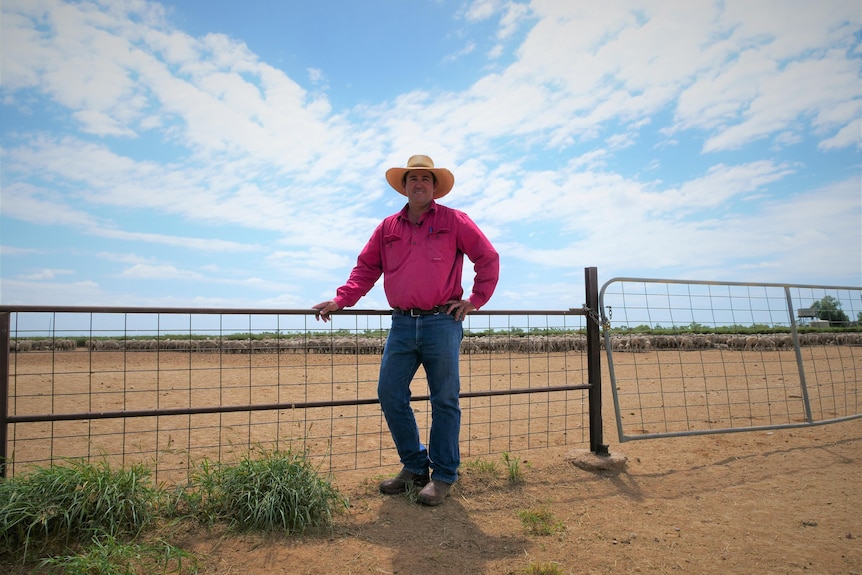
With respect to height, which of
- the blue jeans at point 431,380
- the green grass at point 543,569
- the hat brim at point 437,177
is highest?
the hat brim at point 437,177

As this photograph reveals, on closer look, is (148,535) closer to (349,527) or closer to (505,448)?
(349,527)

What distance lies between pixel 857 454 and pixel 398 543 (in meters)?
4.95

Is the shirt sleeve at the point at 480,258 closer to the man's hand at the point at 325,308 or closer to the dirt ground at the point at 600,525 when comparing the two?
the man's hand at the point at 325,308

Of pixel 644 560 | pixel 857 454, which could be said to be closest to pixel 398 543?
pixel 644 560

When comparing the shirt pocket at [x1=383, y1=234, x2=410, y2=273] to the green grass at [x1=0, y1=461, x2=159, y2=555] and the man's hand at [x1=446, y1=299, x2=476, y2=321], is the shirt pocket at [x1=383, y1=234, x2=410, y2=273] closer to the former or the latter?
the man's hand at [x1=446, y1=299, x2=476, y2=321]

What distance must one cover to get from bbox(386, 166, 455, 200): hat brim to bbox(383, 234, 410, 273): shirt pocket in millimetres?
402

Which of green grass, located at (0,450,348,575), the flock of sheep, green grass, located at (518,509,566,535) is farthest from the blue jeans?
the flock of sheep

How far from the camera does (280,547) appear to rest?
2.99 m

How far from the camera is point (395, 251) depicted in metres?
3.73

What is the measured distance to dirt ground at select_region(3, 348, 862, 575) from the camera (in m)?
2.96

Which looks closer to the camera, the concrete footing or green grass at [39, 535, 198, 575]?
green grass at [39, 535, 198, 575]

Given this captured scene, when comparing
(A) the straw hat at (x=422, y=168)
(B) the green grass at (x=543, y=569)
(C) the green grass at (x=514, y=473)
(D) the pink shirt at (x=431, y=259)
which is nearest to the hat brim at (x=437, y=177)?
(A) the straw hat at (x=422, y=168)

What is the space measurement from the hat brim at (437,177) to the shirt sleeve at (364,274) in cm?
37

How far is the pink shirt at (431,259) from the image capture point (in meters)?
3.58
